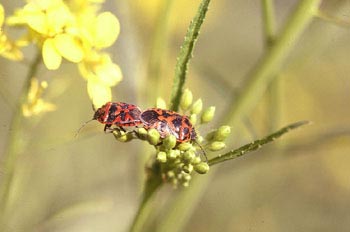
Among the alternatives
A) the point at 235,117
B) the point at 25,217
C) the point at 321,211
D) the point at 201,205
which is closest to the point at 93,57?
the point at 235,117

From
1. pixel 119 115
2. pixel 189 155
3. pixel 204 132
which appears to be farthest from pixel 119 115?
pixel 204 132

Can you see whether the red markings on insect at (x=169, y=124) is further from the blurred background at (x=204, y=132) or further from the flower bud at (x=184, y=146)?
the blurred background at (x=204, y=132)

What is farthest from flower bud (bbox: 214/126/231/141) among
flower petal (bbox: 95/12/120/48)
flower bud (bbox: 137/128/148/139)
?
flower petal (bbox: 95/12/120/48)

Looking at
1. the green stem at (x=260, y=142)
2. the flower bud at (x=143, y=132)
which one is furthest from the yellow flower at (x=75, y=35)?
the green stem at (x=260, y=142)

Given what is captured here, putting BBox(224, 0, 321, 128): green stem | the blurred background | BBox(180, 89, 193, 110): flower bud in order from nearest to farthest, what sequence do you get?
BBox(180, 89, 193, 110): flower bud → BBox(224, 0, 321, 128): green stem → the blurred background

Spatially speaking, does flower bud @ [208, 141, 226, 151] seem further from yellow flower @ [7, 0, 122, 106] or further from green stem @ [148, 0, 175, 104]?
green stem @ [148, 0, 175, 104]

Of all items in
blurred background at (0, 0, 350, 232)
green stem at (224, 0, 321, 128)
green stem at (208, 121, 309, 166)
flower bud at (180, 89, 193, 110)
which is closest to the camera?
green stem at (208, 121, 309, 166)

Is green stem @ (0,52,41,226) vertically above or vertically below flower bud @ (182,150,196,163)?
below
